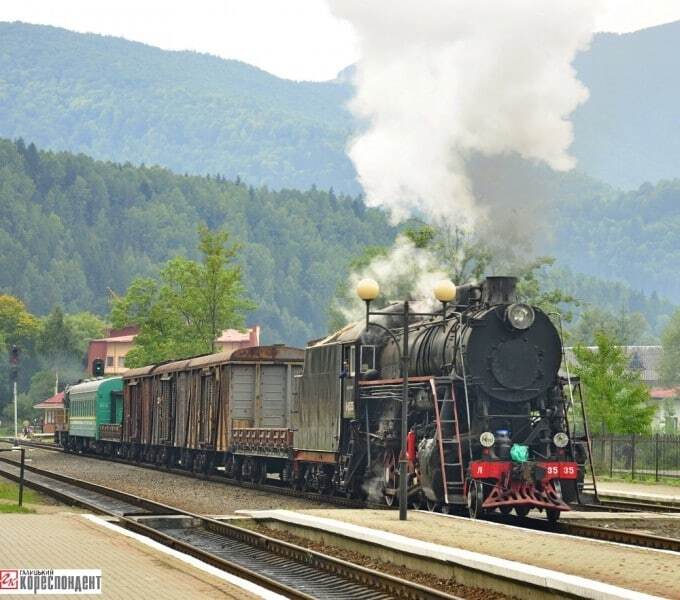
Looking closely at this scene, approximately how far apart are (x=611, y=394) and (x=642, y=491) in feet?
37.7

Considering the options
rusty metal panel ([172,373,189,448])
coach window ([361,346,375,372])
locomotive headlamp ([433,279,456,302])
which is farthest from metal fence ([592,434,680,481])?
locomotive headlamp ([433,279,456,302])

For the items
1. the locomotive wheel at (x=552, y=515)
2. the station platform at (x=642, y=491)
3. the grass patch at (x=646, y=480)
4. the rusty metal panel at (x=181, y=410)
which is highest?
the rusty metal panel at (x=181, y=410)

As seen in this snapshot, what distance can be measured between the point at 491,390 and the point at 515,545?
625 centimetres

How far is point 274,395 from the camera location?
38562 mm

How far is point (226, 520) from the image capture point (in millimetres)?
23031

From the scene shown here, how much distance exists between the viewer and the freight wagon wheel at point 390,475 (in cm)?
2494

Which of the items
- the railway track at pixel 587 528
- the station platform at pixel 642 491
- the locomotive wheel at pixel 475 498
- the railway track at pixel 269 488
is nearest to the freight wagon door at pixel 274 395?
the railway track at pixel 269 488

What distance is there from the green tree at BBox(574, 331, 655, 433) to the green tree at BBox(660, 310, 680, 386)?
106951 mm

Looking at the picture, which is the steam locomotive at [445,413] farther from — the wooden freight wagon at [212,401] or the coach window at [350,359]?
the wooden freight wagon at [212,401]

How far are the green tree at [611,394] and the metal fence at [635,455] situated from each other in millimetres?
785

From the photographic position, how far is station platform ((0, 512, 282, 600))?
13.0m

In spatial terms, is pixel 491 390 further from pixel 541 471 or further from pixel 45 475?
pixel 45 475

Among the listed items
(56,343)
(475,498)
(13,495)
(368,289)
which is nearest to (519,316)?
(368,289)

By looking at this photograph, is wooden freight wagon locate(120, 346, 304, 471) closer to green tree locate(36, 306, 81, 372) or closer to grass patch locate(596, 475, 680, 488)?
grass patch locate(596, 475, 680, 488)
